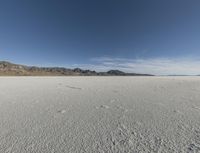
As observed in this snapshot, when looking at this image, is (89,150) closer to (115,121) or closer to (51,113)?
(115,121)

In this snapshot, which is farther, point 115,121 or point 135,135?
point 115,121

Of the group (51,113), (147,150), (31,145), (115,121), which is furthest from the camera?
(51,113)

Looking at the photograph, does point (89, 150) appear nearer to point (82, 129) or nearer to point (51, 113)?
point (82, 129)

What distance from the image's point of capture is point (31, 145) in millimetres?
1867

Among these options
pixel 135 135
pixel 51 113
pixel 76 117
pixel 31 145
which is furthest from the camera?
pixel 51 113

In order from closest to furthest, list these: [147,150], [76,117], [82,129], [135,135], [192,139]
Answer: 1. [147,150]
2. [192,139]
3. [135,135]
4. [82,129]
5. [76,117]

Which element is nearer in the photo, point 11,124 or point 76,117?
point 11,124

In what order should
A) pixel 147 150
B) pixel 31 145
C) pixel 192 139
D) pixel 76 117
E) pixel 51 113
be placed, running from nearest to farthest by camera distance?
pixel 147 150 → pixel 31 145 → pixel 192 139 → pixel 76 117 → pixel 51 113

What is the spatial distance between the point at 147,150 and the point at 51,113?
2.37m

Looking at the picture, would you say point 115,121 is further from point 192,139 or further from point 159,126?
point 192,139

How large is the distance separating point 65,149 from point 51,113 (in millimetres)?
1633

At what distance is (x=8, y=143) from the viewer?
1.89m

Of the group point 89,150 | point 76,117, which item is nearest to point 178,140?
point 89,150

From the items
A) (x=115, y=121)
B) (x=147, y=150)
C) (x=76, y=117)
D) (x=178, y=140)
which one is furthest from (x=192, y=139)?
(x=76, y=117)
